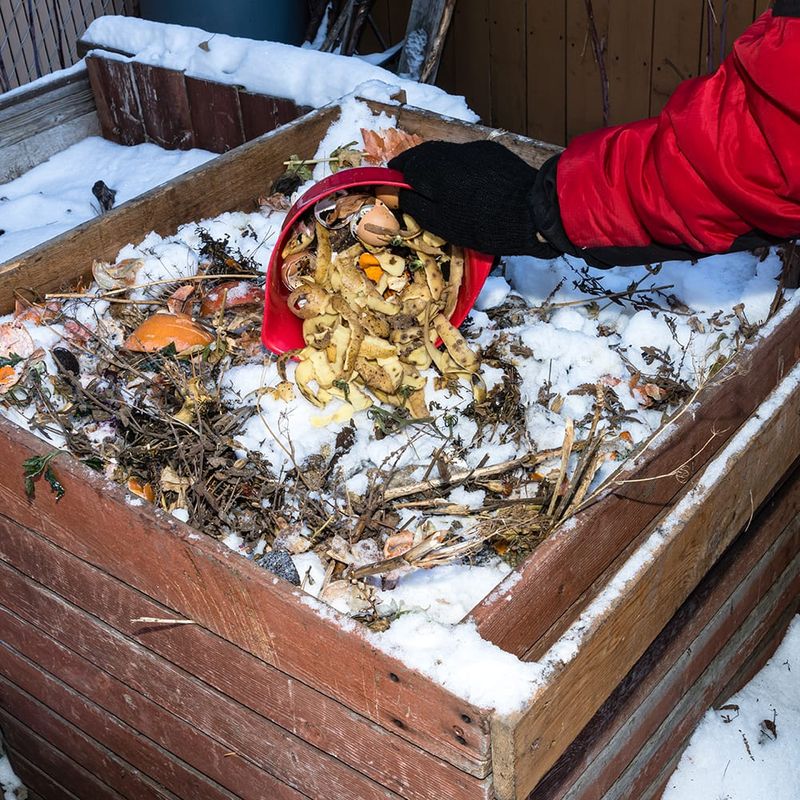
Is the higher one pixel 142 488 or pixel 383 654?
pixel 383 654

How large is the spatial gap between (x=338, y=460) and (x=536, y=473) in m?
0.41

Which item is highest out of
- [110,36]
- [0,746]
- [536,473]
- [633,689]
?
[110,36]

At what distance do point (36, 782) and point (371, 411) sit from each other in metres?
1.25

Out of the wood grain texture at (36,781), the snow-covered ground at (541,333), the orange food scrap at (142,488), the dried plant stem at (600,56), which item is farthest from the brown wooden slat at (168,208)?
the dried plant stem at (600,56)

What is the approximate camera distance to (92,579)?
1.82m

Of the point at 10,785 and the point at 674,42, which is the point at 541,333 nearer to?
the point at 10,785

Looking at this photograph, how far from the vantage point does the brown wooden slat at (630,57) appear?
4379 millimetres

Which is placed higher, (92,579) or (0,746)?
(92,579)

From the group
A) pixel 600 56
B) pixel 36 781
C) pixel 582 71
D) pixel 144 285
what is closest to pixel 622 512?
pixel 144 285

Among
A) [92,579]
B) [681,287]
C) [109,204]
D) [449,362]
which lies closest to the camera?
[92,579]

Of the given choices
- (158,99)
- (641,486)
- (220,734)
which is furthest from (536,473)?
(158,99)

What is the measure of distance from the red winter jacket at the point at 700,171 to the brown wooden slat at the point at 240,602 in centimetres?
89

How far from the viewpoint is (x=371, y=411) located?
88.8 inches

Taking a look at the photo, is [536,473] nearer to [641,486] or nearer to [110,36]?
[641,486]
